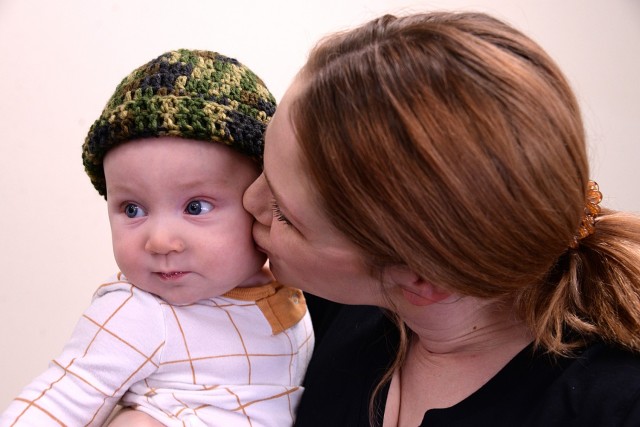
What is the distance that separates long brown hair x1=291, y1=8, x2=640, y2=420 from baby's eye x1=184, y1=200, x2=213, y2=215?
196 millimetres

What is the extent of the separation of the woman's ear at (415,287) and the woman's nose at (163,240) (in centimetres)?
26

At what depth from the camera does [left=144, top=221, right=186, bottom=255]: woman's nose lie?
0.92 meters

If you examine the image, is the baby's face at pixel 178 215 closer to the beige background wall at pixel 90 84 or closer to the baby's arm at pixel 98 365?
the baby's arm at pixel 98 365

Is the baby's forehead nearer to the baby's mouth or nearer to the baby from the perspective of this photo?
the baby

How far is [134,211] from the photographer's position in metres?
0.96

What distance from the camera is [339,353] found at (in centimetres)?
110

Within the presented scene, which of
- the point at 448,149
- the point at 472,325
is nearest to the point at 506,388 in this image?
the point at 472,325

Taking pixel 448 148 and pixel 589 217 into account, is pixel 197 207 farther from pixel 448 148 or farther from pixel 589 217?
pixel 589 217

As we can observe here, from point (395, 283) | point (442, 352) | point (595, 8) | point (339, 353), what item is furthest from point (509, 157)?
point (595, 8)

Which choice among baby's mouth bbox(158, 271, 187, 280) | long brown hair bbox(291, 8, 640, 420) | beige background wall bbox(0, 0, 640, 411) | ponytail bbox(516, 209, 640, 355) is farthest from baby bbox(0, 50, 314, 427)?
beige background wall bbox(0, 0, 640, 411)

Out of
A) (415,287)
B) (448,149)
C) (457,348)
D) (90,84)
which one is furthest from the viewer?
(90,84)

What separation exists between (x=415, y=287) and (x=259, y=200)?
223mm

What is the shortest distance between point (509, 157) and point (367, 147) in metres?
0.14

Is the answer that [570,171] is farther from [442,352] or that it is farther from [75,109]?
[75,109]
